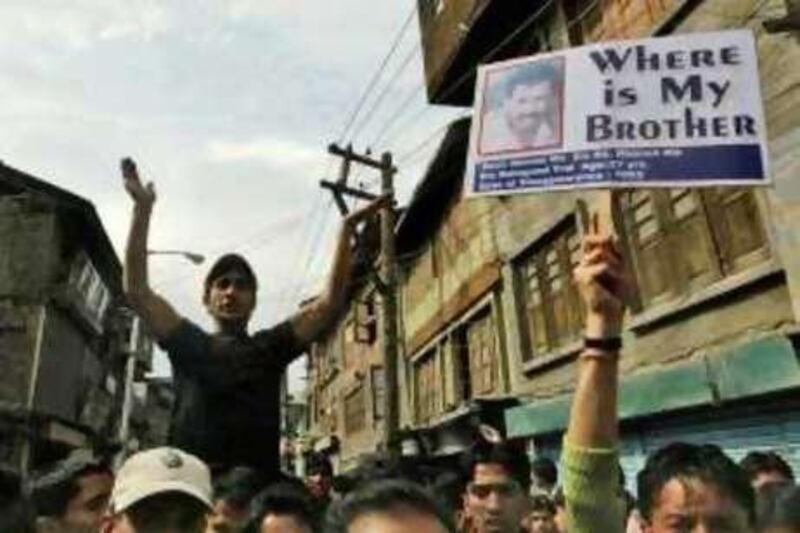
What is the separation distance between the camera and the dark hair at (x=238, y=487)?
379 centimetres

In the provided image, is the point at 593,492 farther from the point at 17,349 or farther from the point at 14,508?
the point at 17,349

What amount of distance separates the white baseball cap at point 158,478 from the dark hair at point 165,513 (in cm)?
2

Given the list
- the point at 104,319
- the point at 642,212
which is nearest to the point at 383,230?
the point at 642,212

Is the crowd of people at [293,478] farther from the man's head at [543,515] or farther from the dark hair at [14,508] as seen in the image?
the man's head at [543,515]

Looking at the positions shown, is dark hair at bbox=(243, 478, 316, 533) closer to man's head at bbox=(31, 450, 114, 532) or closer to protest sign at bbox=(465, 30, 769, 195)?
man's head at bbox=(31, 450, 114, 532)

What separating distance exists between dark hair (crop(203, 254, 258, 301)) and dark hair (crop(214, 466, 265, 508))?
31.4 inches

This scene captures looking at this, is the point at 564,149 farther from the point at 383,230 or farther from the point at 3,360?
the point at 3,360

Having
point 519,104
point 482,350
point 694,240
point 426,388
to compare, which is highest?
point 426,388

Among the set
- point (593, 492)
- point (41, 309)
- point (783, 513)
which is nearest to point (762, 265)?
point (783, 513)

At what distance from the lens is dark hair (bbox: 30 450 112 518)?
3.94m

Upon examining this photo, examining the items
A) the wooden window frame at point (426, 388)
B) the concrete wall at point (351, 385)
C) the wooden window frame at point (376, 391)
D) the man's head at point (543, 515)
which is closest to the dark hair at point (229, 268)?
the man's head at point (543, 515)

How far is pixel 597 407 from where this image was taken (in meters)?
2.66

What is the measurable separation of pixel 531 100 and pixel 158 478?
3001 millimetres

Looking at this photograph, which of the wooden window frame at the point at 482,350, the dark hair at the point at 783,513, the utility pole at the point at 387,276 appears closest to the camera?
the dark hair at the point at 783,513
